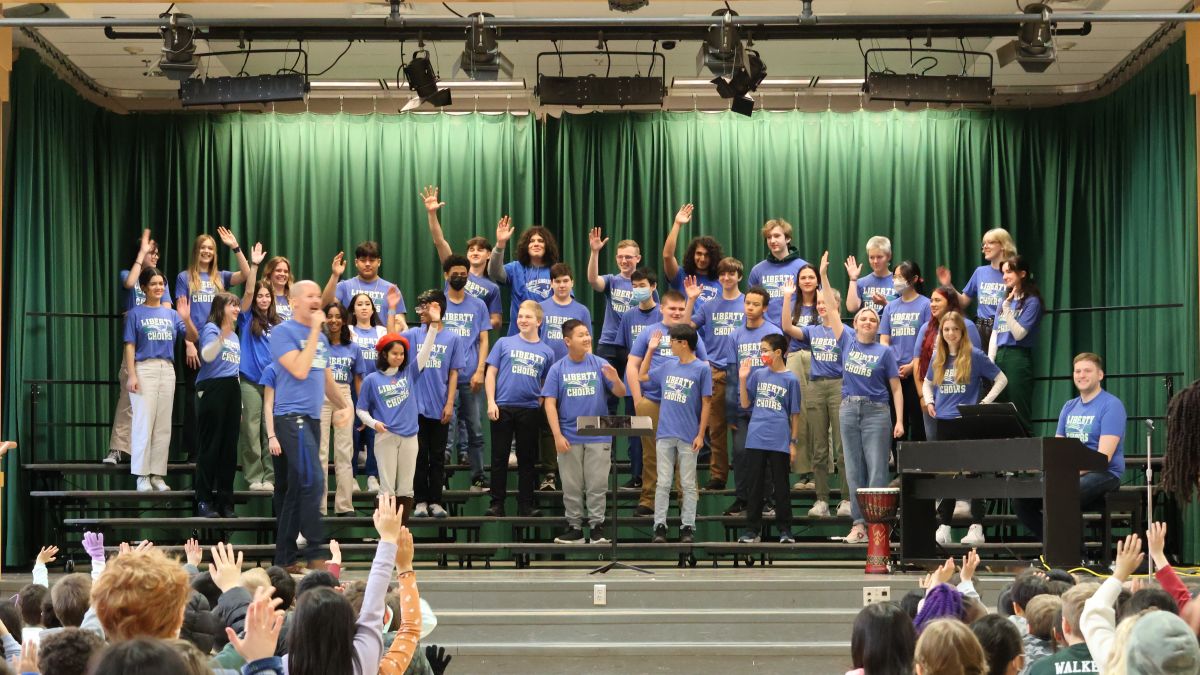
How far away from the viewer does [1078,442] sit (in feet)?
26.7

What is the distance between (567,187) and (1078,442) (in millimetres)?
6338

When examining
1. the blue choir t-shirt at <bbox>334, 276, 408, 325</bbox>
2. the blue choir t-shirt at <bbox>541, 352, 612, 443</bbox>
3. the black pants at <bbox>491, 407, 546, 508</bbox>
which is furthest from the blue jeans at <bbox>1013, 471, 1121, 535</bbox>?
the blue choir t-shirt at <bbox>334, 276, 408, 325</bbox>

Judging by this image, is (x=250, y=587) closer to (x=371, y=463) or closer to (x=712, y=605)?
(x=712, y=605)

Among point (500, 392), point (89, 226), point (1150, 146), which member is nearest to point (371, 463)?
point (500, 392)

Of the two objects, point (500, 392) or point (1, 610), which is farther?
point (500, 392)

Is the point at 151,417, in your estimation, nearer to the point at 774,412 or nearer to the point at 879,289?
the point at 774,412

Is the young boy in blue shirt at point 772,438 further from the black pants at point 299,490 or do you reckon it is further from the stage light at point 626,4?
the black pants at point 299,490

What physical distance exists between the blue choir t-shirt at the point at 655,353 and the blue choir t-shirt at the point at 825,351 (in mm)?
773

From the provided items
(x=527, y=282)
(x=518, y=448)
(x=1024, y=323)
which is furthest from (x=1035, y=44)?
(x=518, y=448)

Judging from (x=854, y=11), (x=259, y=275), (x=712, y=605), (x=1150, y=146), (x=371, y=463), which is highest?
(x=854, y=11)

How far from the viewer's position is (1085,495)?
866cm

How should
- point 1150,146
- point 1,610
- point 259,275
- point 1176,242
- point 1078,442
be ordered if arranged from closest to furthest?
point 1,610 < point 1078,442 < point 1176,242 < point 1150,146 < point 259,275

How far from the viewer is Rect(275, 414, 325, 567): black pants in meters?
8.27

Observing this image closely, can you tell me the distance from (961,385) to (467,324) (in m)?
3.58
